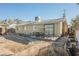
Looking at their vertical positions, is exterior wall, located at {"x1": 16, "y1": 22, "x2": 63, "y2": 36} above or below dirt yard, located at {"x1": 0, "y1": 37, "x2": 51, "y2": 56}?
above

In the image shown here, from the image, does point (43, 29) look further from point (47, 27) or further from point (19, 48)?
point (19, 48)

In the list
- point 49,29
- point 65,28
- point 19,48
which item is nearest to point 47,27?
point 49,29

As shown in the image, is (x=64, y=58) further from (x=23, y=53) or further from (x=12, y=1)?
(x=12, y=1)

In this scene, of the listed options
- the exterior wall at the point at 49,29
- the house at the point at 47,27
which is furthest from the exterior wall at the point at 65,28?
the exterior wall at the point at 49,29

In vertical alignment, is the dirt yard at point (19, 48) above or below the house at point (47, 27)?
below

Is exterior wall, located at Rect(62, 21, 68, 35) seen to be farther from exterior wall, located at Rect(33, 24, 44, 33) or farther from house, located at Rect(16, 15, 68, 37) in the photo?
exterior wall, located at Rect(33, 24, 44, 33)

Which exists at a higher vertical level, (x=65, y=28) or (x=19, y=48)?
(x=65, y=28)

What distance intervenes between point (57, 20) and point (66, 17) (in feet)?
0.26

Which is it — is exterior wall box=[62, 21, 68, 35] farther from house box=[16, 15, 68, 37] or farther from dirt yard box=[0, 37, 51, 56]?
dirt yard box=[0, 37, 51, 56]

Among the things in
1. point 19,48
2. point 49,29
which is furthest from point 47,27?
point 19,48

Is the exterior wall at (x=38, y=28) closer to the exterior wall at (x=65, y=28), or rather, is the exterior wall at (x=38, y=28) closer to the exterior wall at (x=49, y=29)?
the exterior wall at (x=49, y=29)

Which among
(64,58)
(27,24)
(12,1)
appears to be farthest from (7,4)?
(64,58)

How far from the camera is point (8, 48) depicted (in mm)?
2191

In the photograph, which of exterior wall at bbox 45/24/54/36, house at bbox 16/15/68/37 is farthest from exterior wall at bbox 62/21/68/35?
exterior wall at bbox 45/24/54/36
